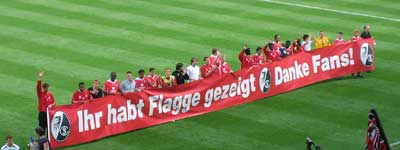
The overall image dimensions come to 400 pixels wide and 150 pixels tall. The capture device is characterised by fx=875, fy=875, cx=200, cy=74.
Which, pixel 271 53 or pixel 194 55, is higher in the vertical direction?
pixel 271 53

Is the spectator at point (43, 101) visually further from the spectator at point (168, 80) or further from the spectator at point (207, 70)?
the spectator at point (207, 70)

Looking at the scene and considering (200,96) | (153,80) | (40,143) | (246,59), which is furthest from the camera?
(246,59)

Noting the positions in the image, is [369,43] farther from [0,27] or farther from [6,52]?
[0,27]

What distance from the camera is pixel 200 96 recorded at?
23594mm

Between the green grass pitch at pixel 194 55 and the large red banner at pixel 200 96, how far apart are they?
267mm

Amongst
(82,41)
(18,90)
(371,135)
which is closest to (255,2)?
(82,41)

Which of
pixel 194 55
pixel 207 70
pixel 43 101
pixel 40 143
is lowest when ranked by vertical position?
pixel 40 143

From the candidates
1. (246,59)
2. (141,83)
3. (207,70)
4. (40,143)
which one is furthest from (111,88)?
(246,59)

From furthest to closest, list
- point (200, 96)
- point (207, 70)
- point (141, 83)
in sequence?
point (207, 70) < point (141, 83) < point (200, 96)

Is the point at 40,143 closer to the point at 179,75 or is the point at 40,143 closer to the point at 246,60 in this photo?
the point at 179,75

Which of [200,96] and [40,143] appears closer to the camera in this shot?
[40,143]

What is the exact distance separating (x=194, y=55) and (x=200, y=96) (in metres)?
6.61

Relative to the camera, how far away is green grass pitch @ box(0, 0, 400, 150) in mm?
22188

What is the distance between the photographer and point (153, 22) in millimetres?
34906
